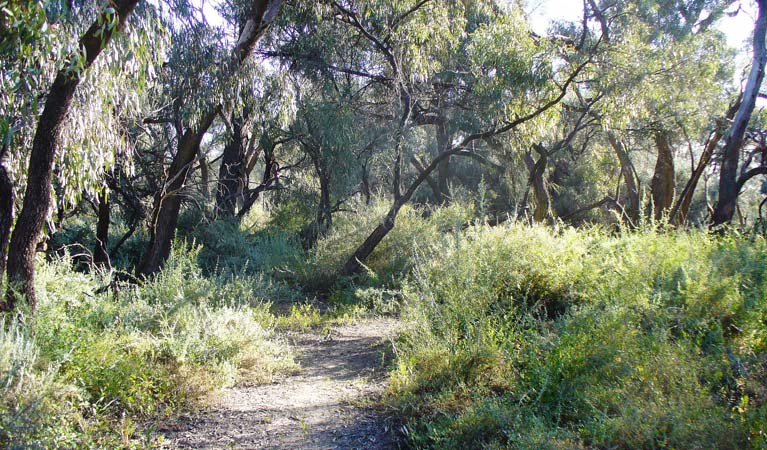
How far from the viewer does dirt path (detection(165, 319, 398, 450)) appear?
4145mm

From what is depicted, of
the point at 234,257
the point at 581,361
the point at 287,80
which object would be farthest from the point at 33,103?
the point at 234,257

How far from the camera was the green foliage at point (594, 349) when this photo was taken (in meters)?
3.30

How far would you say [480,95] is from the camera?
38.0 feet

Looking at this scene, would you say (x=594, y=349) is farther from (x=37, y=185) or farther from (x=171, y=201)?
(x=171, y=201)

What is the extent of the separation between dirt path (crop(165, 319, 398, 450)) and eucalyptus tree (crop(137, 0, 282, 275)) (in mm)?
4031

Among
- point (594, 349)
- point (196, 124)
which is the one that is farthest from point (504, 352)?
point (196, 124)

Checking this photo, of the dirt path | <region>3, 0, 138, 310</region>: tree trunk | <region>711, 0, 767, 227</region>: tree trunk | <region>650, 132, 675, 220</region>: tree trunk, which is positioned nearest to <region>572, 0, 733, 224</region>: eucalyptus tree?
<region>650, 132, 675, 220</region>: tree trunk

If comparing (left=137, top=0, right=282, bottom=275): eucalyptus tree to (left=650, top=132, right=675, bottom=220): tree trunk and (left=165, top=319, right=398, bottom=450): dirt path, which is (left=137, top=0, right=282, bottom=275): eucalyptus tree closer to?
(left=165, top=319, right=398, bottom=450): dirt path

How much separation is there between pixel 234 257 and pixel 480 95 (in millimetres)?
5701

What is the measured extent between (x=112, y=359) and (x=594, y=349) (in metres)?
3.55

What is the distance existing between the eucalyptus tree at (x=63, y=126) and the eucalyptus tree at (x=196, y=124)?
2.50m

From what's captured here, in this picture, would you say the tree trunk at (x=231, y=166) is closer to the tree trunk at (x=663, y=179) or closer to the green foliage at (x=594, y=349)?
the green foliage at (x=594, y=349)

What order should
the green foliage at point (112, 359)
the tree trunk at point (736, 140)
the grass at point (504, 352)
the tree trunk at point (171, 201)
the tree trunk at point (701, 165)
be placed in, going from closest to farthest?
the grass at point (504, 352) < the green foliage at point (112, 359) < the tree trunk at point (171, 201) < the tree trunk at point (736, 140) < the tree trunk at point (701, 165)

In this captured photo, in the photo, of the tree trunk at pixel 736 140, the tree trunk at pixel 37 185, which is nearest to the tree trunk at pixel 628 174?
the tree trunk at pixel 736 140
